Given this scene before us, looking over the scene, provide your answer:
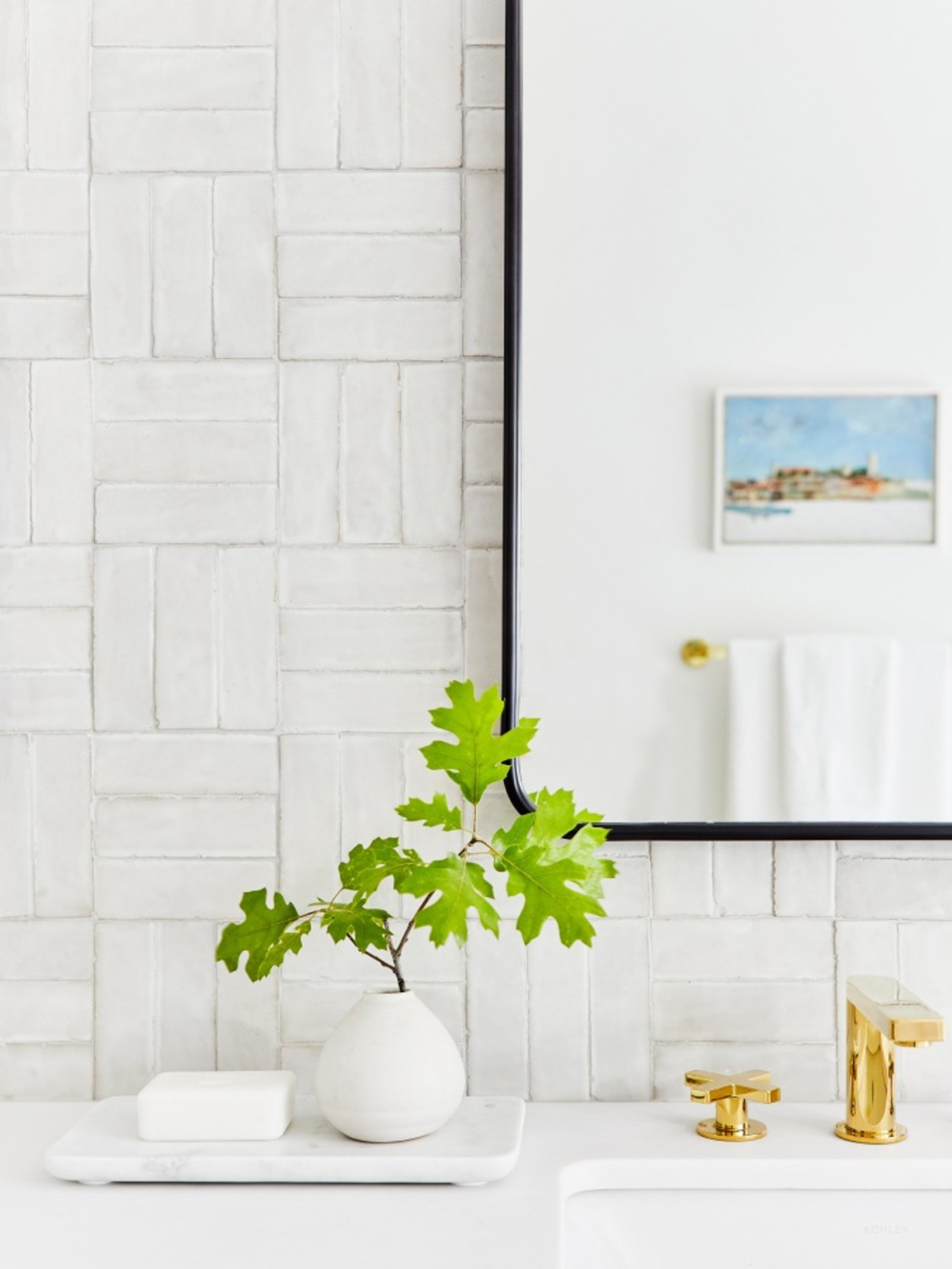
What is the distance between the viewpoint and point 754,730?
1.07 m

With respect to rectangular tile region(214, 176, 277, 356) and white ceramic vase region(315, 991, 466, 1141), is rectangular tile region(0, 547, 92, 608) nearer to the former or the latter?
rectangular tile region(214, 176, 277, 356)

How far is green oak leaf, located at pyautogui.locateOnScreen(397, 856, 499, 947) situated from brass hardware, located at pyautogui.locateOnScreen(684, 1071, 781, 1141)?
262 millimetres

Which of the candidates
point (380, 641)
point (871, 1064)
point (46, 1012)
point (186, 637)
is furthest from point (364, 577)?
point (871, 1064)

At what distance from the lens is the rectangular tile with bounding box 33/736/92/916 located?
43.2 inches

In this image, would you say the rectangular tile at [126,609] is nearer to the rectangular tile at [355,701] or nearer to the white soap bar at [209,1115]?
the rectangular tile at [355,701]

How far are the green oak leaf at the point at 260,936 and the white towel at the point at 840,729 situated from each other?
0.40 m

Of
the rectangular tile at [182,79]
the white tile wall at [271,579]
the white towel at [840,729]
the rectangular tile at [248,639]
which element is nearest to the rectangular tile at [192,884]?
the white tile wall at [271,579]

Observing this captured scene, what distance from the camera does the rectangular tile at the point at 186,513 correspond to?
110cm

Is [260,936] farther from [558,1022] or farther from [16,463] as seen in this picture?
[16,463]

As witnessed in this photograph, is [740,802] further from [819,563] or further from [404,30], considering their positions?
[404,30]

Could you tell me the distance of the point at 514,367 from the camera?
106cm

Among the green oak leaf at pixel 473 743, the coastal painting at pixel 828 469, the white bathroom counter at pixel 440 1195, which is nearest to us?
the white bathroom counter at pixel 440 1195

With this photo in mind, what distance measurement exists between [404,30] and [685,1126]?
1.00 meters

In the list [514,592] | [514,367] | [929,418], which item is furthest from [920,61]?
[514,592]
